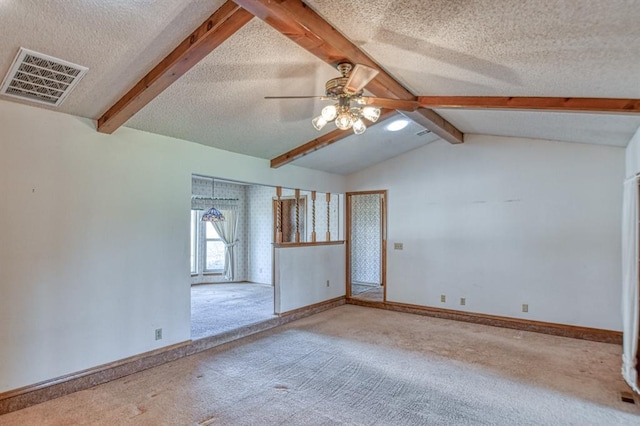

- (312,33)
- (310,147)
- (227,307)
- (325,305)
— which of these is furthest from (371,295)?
(312,33)

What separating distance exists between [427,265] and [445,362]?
234cm

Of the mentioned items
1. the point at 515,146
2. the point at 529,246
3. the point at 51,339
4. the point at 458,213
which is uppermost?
the point at 515,146

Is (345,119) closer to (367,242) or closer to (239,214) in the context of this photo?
(367,242)

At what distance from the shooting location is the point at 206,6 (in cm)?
214

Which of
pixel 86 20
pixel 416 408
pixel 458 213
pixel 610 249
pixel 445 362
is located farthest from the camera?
pixel 458 213

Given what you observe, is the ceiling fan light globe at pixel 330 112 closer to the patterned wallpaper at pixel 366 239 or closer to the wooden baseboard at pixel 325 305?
the wooden baseboard at pixel 325 305

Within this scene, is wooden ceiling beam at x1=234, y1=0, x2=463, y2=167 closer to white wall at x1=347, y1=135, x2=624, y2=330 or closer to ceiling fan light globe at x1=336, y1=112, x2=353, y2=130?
ceiling fan light globe at x1=336, y1=112, x2=353, y2=130

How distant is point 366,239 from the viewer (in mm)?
8711

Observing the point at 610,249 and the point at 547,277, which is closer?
the point at 610,249

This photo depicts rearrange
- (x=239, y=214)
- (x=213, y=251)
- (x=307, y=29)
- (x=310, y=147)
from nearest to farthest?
1. (x=307, y=29)
2. (x=310, y=147)
3. (x=213, y=251)
4. (x=239, y=214)

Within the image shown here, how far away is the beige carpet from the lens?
9.07 feet

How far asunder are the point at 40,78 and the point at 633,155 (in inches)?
222

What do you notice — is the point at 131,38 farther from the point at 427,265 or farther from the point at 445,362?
the point at 427,265

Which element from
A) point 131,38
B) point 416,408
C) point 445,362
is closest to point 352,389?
point 416,408
